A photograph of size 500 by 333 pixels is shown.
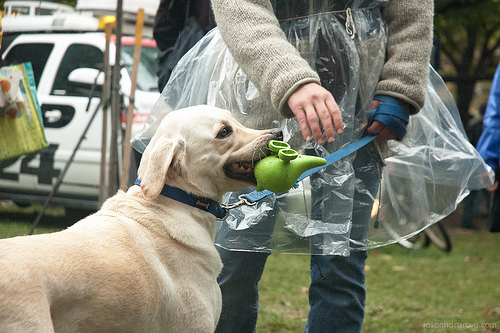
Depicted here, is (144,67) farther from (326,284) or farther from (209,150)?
(326,284)

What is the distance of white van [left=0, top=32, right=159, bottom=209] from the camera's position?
5793 millimetres

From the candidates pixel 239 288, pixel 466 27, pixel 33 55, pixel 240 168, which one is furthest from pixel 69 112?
pixel 466 27

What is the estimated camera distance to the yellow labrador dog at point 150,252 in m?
1.61

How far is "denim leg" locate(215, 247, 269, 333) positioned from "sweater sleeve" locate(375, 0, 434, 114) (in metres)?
0.96

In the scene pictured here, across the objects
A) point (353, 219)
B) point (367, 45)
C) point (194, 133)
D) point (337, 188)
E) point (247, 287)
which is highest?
point (367, 45)

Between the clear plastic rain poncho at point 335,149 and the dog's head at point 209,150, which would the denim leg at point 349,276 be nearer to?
the clear plastic rain poncho at point 335,149

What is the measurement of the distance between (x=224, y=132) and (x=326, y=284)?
0.85 m

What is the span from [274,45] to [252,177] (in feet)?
1.77

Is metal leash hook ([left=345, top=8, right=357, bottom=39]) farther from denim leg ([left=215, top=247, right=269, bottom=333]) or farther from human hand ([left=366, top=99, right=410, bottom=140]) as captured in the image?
denim leg ([left=215, top=247, right=269, bottom=333])

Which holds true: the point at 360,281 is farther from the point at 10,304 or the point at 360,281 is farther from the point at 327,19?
the point at 10,304

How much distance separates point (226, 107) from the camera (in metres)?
2.43

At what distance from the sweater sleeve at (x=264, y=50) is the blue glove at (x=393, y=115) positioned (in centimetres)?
37

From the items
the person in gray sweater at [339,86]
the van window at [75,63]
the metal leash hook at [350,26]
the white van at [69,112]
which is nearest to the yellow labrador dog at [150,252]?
the person in gray sweater at [339,86]

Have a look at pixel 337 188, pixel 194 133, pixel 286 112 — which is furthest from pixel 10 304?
pixel 337 188
